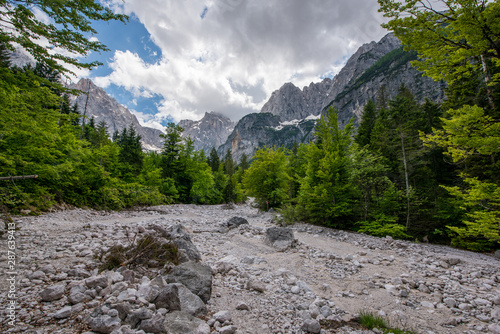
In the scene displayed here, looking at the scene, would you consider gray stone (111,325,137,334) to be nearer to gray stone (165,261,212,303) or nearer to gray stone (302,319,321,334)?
gray stone (165,261,212,303)

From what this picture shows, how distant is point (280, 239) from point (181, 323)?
22.0ft

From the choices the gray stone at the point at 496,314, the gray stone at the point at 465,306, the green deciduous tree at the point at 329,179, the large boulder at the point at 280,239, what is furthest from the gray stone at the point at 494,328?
the green deciduous tree at the point at 329,179

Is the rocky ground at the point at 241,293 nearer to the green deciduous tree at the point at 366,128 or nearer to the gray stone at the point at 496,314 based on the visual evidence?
the gray stone at the point at 496,314

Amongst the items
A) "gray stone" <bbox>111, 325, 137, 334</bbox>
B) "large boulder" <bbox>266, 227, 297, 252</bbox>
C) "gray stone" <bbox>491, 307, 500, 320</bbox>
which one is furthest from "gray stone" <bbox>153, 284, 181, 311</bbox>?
"gray stone" <bbox>491, 307, 500, 320</bbox>

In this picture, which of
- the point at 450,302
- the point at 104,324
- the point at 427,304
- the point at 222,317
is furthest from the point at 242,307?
the point at 450,302

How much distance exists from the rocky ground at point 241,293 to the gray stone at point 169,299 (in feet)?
0.05

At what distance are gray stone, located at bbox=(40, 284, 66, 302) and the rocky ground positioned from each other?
0.4 inches

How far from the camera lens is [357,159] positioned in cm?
1438

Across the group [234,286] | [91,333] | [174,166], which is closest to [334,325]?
[234,286]

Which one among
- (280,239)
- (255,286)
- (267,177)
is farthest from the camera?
(267,177)

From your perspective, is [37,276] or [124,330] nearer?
[124,330]

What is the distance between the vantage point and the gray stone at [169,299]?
3.12 metres

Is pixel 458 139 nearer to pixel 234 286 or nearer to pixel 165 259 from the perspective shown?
pixel 234 286

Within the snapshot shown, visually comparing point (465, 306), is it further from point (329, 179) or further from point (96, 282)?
point (329, 179)
